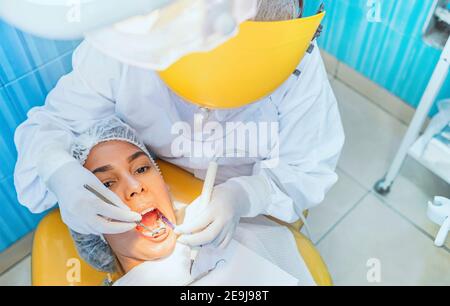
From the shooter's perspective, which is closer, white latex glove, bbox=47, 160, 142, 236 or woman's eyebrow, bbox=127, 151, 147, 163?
A: white latex glove, bbox=47, 160, 142, 236

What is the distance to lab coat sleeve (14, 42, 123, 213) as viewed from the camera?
1.13 metres

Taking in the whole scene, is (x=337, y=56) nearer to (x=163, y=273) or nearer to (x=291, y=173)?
(x=291, y=173)

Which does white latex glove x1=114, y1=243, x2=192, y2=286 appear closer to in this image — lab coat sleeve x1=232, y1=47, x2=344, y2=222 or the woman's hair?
the woman's hair

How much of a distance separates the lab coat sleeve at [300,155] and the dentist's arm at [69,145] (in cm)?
36

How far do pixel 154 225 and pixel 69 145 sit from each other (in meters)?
0.30

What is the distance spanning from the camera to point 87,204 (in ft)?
3.32

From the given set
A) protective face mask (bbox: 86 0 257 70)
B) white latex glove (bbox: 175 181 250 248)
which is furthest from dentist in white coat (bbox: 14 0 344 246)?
protective face mask (bbox: 86 0 257 70)

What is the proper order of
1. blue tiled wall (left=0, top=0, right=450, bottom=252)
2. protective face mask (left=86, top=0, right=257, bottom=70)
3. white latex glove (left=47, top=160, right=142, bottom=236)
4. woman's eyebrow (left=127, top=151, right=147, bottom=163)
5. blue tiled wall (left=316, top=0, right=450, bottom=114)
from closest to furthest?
protective face mask (left=86, top=0, right=257, bottom=70)
white latex glove (left=47, top=160, right=142, bottom=236)
woman's eyebrow (left=127, top=151, right=147, bottom=163)
blue tiled wall (left=0, top=0, right=450, bottom=252)
blue tiled wall (left=316, top=0, right=450, bottom=114)

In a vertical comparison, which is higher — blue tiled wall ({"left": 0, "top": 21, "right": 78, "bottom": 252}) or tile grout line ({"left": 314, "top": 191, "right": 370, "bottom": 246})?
blue tiled wall ({"left": 0, "top": 21, "right": 78, "bottom": 252})

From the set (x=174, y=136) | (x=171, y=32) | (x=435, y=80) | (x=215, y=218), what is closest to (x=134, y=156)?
(x=174, y=136)

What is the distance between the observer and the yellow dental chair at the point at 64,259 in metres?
1.14

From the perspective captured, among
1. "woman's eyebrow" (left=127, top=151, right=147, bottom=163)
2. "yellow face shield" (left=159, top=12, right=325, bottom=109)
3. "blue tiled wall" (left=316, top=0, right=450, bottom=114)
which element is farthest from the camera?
"blue tiled wall" (left=316, top=0, right=450, bottom=114)
